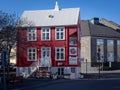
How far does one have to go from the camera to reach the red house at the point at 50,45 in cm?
A: 6431

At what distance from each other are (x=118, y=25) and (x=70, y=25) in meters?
49.1

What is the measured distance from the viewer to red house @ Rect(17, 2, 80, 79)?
64312 mm

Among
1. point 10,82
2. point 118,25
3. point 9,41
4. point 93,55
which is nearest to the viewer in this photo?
point 10,82

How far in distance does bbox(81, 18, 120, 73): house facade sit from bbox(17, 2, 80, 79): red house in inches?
844

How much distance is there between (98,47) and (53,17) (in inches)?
947

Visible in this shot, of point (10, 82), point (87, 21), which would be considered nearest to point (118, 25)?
point (87, 21)

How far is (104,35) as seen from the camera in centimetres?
9312

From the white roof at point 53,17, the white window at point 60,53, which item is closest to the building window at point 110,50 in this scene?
the white roof at point 53,17

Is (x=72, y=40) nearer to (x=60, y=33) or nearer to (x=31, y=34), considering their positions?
(x=60, y=33)

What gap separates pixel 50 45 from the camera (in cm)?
6550

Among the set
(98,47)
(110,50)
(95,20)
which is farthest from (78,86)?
(95,20)

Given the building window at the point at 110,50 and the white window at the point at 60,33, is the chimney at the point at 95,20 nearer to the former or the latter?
the building window at the point at 110,50

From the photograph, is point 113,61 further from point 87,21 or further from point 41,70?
point 41,70

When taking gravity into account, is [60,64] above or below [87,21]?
below
